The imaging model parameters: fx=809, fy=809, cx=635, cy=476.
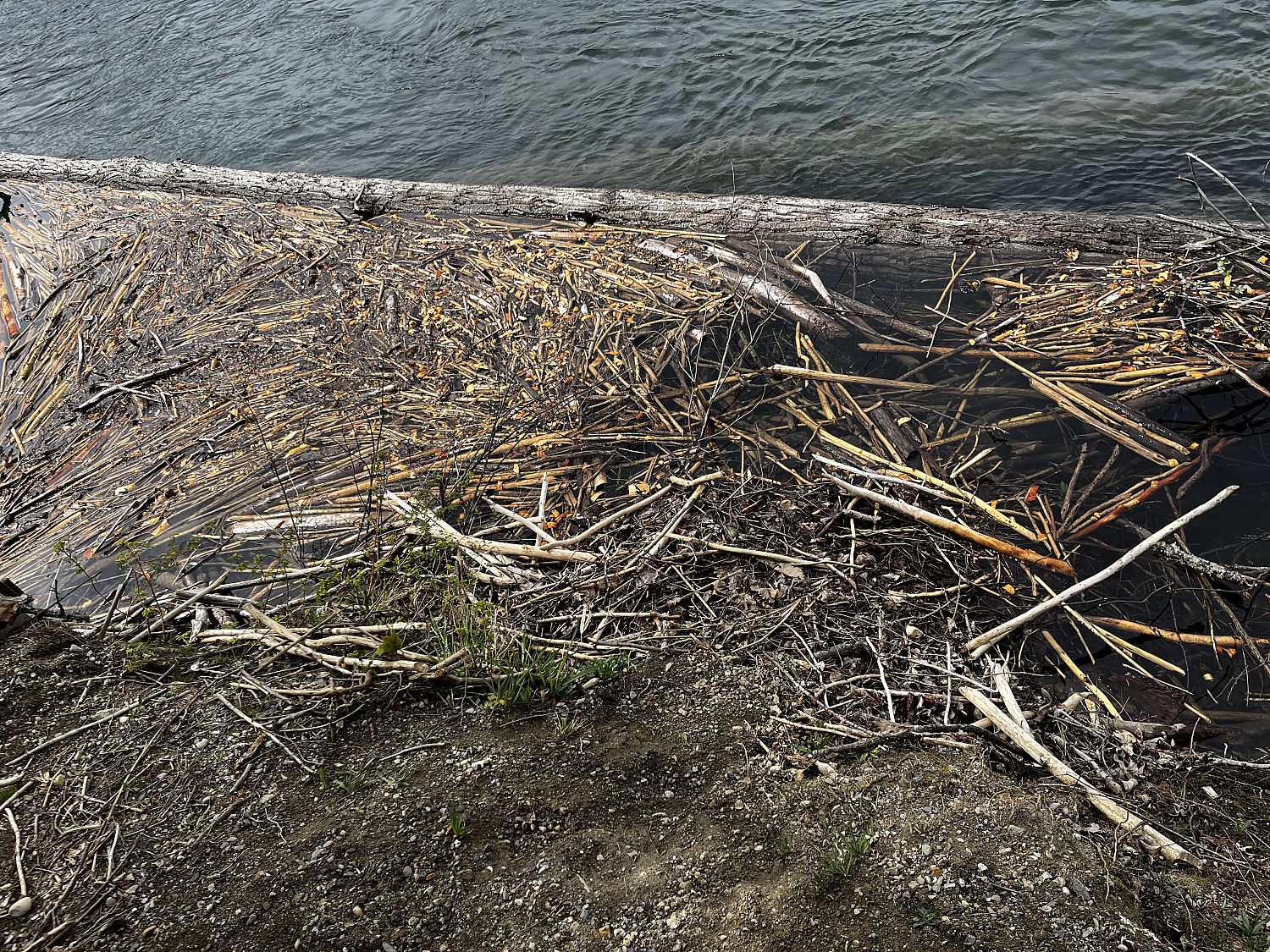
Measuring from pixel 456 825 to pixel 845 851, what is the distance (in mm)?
1213

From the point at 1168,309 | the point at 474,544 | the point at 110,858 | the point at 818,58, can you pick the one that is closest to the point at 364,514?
the point at 474,544

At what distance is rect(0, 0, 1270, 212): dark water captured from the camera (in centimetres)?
709

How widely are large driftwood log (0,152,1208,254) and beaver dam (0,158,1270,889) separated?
18cm

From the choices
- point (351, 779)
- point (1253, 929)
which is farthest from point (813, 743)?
point (351, 779)

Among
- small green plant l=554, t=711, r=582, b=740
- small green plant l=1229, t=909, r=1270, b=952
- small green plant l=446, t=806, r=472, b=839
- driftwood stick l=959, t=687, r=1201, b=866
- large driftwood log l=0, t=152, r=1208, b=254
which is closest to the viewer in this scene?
small green plant l=1229, t=909, r=1270, b=952

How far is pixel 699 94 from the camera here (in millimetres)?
8945

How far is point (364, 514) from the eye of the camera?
412cm

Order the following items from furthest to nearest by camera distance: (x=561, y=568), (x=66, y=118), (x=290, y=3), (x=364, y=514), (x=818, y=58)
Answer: (x=290, y=3) → (x=66, y=118) → (x=818, y=58) → (x=364, y=514) → (x=561, y=568)

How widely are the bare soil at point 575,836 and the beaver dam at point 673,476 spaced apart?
0.15 m

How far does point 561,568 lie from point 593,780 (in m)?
1.13

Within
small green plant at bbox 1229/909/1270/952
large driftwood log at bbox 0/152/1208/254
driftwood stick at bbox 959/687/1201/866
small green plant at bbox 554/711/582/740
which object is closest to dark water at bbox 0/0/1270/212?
large driftwood log at bbox 0/152/1208/254

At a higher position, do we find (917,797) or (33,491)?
(33,491)

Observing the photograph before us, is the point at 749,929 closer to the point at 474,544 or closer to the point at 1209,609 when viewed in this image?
the point at 474,544

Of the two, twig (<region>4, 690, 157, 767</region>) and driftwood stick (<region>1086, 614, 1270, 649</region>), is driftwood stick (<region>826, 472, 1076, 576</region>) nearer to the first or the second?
driftwood stick (<region>1086, 614, 1270, 649</region>)
